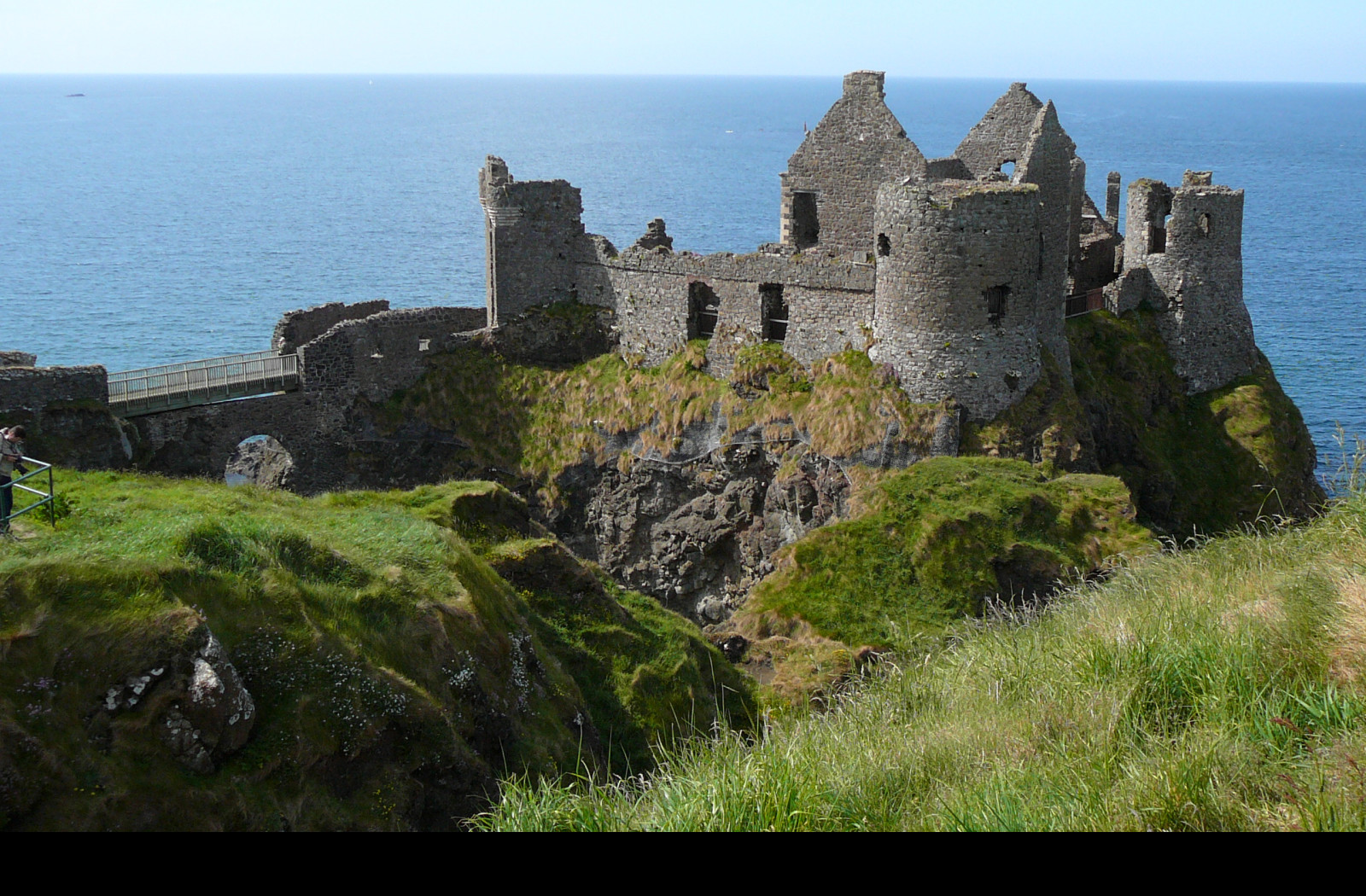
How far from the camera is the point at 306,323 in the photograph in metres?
39.2

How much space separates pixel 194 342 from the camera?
248 ft

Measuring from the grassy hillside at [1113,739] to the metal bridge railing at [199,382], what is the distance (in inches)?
980

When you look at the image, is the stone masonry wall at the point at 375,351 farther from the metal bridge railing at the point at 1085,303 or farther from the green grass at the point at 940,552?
the metal bridge railing at the point at 1085,303

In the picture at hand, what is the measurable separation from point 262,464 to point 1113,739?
3795cm

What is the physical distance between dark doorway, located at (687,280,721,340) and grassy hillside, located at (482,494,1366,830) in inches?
982

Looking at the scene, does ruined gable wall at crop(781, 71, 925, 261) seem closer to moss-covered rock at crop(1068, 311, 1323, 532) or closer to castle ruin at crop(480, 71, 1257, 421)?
castle ruin at crop(480, 71, 1257, 421)

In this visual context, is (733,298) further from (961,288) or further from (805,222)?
(961,288)

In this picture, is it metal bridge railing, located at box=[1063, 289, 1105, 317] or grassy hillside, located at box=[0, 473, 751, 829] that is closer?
grassy hillside, located at box=[0, 473, 751, 829]

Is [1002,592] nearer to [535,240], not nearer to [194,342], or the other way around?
[535,240]

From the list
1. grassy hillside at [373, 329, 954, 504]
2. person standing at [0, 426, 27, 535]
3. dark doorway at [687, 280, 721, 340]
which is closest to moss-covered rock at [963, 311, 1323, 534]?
grassy hillside at [373, 329, 954, 504]

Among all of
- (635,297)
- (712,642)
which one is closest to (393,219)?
(635,297)

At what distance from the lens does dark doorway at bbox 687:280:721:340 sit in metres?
38.5

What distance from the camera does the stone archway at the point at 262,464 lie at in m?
38.8

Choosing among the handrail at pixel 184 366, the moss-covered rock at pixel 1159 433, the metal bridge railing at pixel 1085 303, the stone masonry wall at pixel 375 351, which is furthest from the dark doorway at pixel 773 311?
the handrail at pixel 184 366
